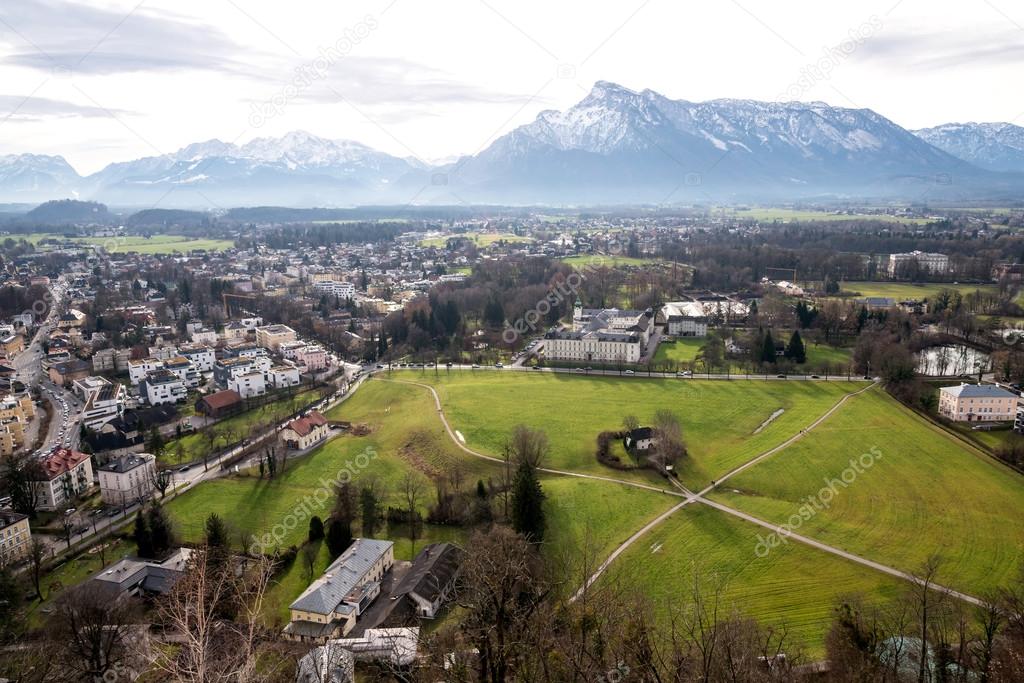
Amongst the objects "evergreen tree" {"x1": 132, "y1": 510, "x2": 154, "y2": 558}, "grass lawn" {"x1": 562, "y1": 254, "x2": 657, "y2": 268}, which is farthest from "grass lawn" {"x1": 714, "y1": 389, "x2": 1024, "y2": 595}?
"grass lawn" {"x1": 562, "y1": 254, "x2": 657, "y2": 268}

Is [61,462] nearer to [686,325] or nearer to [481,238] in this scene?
[686,325]

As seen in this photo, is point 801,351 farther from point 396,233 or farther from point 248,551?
point 396,233

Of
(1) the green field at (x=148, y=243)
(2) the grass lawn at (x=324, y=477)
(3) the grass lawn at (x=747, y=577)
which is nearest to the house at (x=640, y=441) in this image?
(2) the grass lawn at (x=324, y=477)

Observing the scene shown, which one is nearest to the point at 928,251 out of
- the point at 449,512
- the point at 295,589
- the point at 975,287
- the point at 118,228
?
the point at 975,287

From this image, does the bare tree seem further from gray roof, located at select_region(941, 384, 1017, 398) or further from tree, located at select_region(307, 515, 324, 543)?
gray roof, located at select_region(941, 384, 1017, 398)

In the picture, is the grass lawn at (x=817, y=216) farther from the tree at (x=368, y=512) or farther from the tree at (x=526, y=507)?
the tree at (x=368, y=512)

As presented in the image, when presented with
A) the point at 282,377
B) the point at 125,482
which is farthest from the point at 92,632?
the point at 282,377

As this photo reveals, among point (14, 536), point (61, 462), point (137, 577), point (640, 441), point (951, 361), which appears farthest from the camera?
point (951, 361)
